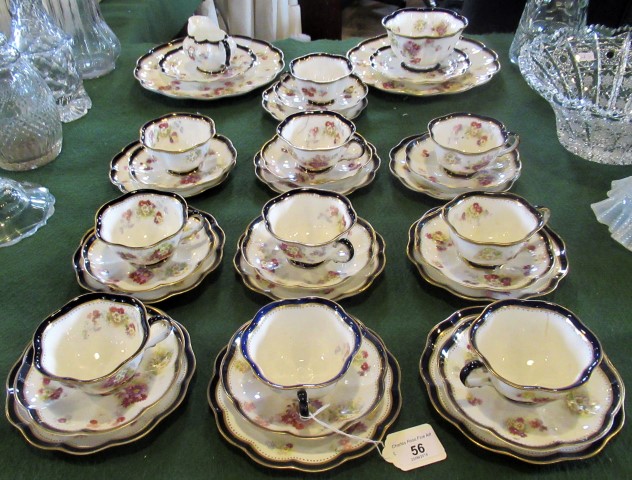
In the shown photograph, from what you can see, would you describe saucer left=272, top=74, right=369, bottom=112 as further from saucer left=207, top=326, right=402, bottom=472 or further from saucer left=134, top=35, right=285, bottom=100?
saucer left=207, top=326, right=402, bottom=472

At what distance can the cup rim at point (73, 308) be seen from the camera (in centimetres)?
59

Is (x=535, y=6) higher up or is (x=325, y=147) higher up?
(x=535, y=6)

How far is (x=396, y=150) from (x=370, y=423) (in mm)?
548

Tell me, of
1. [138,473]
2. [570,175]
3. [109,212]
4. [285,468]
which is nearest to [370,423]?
[285,468]

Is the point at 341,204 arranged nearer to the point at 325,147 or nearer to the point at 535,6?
the point at 325,147

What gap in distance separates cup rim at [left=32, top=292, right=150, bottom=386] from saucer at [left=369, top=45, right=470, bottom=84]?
782mm

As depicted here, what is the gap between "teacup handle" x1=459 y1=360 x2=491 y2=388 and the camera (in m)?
0.59

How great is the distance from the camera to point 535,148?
3.49ft

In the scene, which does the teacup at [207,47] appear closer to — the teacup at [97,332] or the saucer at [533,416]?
the teacup at [97,332]

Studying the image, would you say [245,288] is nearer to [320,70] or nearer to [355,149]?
[355,149]

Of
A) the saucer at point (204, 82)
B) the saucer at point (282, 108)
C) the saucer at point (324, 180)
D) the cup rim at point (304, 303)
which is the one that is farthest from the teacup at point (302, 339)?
the saucer at point (204, 82)

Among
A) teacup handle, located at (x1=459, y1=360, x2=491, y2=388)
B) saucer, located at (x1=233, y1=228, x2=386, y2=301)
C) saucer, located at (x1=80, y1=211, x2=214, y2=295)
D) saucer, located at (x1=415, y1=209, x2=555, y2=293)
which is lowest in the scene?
saucer, located at (x1=80, y1=211, x2=214, y2=295)

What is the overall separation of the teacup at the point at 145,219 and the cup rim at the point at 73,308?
5.5 inches

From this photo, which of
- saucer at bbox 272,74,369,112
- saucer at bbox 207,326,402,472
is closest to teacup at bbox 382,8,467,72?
saucer at bbox 272,74,369,112
